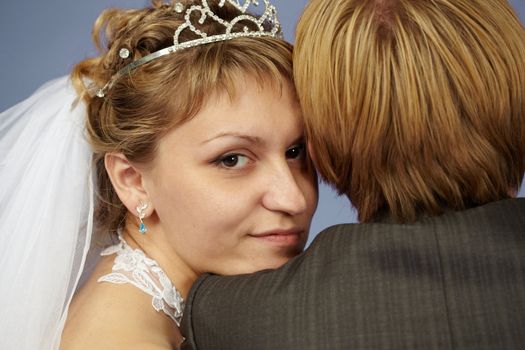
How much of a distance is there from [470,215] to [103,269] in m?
1.10

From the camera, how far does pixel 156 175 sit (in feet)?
7.67

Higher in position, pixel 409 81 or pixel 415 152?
pixel 409 81

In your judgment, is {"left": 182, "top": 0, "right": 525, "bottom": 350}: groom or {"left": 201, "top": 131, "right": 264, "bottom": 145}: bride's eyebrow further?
{"left": 201, "top": 131, "right": 264, "bottom": 145}: bride's eyebrow

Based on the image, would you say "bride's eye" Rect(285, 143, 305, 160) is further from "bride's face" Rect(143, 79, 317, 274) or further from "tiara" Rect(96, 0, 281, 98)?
"tiara" Rect(96, 0, 281, 98)

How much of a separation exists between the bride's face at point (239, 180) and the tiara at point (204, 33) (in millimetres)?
200

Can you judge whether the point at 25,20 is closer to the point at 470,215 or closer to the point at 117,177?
the point at 117,177

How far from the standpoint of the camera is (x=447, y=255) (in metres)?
1.69

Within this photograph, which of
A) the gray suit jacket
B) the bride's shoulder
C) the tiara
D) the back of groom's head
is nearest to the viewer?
the gray suit jacket

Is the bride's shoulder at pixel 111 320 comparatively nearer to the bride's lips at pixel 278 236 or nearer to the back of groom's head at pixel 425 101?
the bride's lips at pixel 278 236

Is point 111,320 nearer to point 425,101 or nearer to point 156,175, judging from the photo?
point 156,175

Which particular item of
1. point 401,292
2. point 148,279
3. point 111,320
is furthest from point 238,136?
point 401,292

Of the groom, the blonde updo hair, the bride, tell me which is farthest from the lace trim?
the groom

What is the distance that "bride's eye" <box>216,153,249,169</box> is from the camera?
224 cm

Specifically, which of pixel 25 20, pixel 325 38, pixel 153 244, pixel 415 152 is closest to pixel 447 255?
pixel 415 152
